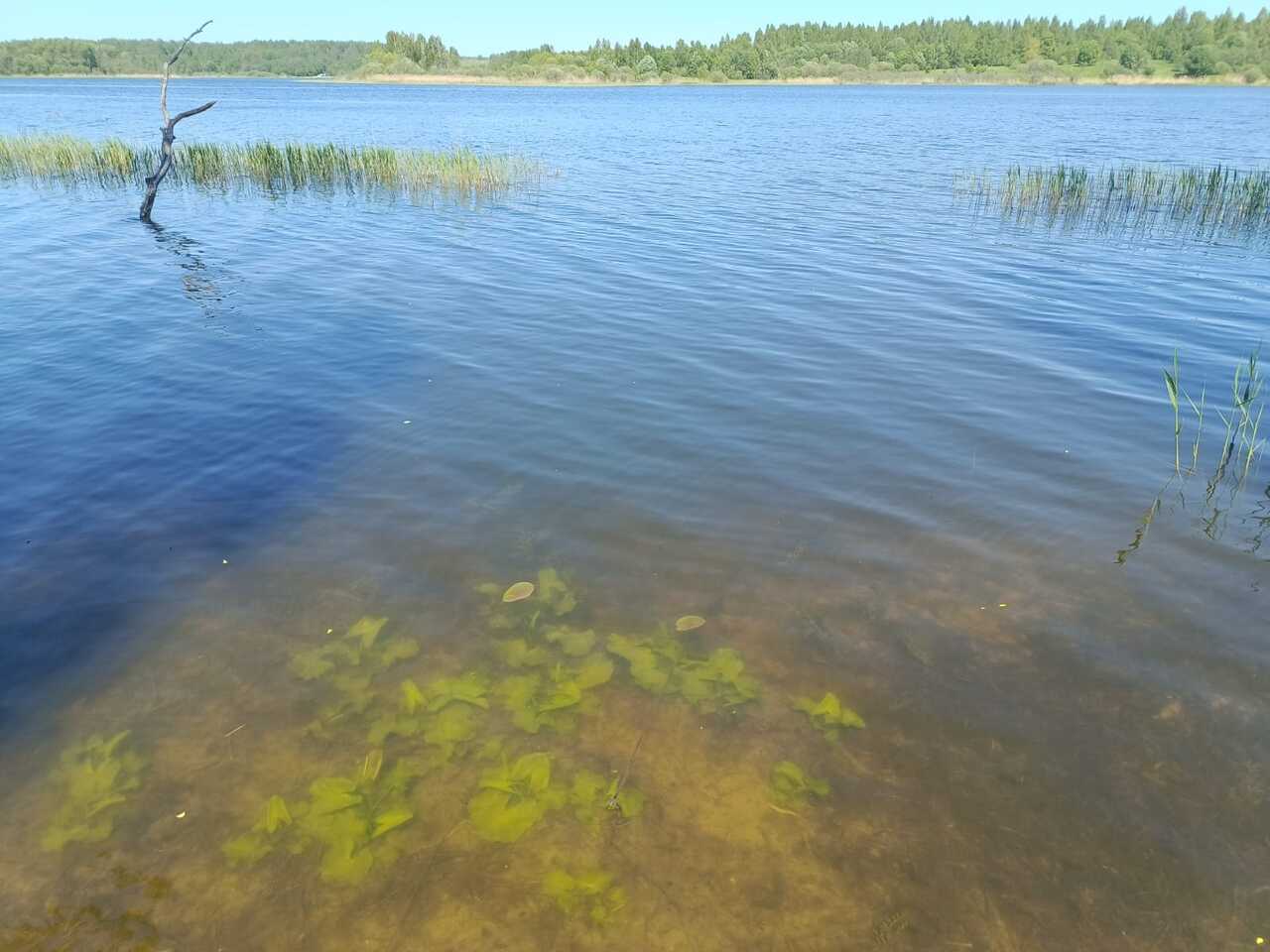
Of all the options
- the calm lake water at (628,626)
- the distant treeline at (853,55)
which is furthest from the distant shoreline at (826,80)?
the calm lake water at (628,626)

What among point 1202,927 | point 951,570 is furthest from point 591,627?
point 1202,927

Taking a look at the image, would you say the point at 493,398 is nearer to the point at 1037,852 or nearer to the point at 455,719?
the point at 455,719

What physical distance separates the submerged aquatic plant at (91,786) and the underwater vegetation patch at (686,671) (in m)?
3.57

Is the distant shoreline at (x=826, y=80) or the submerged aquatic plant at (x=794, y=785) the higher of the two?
the distant shoreline at (x=826, y=80)

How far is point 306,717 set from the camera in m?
5.84

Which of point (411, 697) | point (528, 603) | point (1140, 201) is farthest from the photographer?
point (1140, 201)

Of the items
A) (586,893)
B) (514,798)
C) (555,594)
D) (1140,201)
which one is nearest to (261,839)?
(514,798)

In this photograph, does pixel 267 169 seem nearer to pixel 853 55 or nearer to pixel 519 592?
pixel 519 592

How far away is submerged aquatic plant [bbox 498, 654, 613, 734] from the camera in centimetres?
585

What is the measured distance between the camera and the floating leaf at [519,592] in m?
7.16

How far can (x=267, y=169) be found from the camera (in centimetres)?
3180

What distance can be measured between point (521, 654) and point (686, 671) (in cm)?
139

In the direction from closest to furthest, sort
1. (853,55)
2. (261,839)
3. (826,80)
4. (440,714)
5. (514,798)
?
(261,839)
(514,798)
(440,714)
(826,80)
(853,55)

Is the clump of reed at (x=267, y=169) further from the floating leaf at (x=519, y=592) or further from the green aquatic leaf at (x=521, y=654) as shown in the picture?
the green aquatic leaf at (x=521, y=654)
